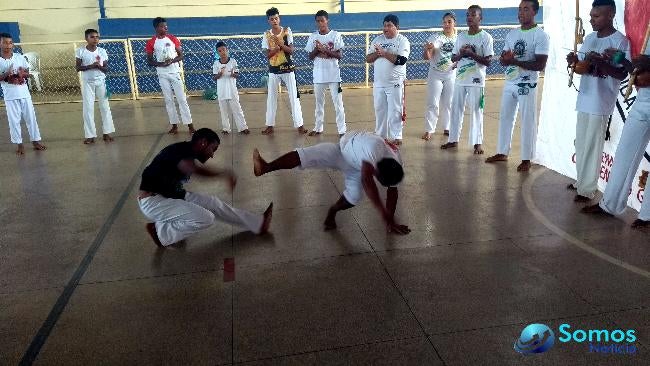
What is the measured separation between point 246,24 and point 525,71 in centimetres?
1032

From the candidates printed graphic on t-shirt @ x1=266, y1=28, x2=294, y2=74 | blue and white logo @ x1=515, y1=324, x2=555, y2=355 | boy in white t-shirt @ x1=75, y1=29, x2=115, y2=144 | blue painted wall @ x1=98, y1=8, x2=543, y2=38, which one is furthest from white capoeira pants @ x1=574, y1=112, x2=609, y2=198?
blue painted wall @ x1=98, y1=8, x2=543, y2=38

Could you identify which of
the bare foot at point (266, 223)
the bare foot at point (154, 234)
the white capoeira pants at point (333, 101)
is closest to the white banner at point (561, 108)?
the white capoeira pants at point (333, 101)

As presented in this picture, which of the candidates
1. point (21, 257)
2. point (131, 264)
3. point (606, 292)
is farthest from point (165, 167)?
point (606, 292)

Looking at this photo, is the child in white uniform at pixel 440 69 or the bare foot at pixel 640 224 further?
the child in white uniform at pixel 440 69

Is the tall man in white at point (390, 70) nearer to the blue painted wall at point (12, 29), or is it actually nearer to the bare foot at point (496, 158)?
the bare foot at point (496, 158)

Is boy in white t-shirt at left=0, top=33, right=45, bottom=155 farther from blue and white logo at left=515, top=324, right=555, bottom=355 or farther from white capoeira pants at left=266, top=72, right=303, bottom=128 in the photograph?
blue and white logo at left=515, top=324, right=555, bottom=355

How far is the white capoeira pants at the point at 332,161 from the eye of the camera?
4266mm

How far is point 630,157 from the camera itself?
423cm

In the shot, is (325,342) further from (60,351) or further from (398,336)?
(60,351)

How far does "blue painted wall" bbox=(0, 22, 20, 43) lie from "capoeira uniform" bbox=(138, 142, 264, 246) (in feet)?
41.1

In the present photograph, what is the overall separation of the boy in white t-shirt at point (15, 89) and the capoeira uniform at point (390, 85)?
5.29 meters

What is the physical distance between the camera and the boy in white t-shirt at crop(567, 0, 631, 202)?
435cm

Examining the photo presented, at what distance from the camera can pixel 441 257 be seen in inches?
151

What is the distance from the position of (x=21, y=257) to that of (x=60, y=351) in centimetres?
162
